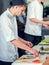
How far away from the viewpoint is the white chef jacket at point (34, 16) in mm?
4438

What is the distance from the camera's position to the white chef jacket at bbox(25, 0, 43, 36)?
4438 millimetres

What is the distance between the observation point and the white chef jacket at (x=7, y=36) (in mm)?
2666

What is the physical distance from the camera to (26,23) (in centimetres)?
479

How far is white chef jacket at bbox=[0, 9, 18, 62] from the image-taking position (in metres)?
2.67

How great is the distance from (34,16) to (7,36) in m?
1.81

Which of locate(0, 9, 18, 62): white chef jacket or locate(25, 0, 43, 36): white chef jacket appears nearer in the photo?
locate(0, 9, 18, 62): white chef jacket

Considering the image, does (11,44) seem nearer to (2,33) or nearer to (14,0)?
(2,33)

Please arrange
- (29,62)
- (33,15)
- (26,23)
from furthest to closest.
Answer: (26,23) → (33,15) → (29,62)

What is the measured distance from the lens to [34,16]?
4434mm

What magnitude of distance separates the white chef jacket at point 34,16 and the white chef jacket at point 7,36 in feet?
5.62

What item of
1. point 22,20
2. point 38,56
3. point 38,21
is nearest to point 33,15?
point 38,21

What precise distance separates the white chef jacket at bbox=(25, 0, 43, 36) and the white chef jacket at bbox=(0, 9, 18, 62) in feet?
5.62

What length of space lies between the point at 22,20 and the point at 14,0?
2261mm

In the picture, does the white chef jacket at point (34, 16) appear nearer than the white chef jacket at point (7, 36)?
No
